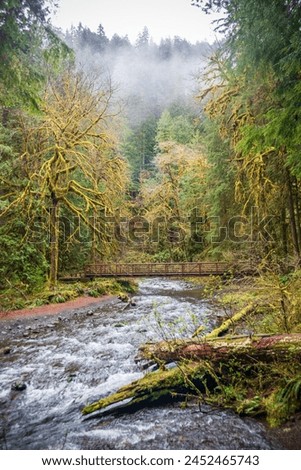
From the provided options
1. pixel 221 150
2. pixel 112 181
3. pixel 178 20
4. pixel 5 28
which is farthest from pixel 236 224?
pixel 5 28

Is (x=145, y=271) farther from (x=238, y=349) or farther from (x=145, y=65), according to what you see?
(x=145, y=65)

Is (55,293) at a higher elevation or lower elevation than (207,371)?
higher

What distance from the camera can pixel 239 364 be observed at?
12.8 feet

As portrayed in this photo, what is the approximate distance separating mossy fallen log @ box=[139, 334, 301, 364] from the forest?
29cm

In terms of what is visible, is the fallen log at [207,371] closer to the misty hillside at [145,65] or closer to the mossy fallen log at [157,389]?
the mossy fallen log at [157,389]

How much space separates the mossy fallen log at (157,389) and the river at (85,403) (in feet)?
0.47

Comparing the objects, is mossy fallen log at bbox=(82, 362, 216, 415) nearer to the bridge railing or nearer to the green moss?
the green moss

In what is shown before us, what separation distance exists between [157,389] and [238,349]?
1.26 metres

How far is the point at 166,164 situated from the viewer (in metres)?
24.7

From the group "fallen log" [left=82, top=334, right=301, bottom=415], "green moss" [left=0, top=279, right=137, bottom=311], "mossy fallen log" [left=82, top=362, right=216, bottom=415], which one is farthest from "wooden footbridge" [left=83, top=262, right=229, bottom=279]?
"mossy fallen log" [left=82, top=362, right=216, bottom=415]

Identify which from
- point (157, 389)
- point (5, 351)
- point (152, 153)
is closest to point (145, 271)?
point (5, 351)

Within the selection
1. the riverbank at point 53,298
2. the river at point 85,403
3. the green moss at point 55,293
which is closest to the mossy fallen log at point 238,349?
the river at point 85,403

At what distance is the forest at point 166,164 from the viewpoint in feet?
14.4

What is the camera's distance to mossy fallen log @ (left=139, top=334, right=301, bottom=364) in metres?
3.71
